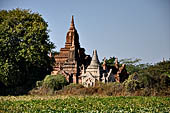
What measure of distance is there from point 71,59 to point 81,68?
8.57 feet

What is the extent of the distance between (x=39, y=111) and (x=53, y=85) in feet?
54.6

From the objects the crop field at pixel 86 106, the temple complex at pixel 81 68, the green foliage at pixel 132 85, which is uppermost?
the temple complex at pixel 81 68

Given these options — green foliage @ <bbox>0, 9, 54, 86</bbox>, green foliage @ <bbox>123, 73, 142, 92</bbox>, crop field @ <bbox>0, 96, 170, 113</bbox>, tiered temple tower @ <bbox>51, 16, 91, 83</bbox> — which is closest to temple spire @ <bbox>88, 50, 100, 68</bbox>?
tiered temple tower @ <bbox>51, 16, 91, 83</bbox>

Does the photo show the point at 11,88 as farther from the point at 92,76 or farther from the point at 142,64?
the point at 142,64

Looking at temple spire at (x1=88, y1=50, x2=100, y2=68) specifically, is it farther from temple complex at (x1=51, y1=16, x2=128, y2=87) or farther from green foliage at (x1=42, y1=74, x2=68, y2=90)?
green foliage at (x1=42, y1=74, x2=68, y2=90)

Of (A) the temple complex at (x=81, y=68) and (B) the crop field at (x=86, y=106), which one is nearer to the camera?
(B) the crop field at (x=86, y=106)

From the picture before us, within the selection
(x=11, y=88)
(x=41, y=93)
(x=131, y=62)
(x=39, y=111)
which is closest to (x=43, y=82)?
(x=41, y=93)

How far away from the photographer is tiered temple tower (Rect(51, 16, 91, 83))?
3679 cm

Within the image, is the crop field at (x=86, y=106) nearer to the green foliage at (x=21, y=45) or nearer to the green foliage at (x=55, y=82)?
the green foliage at (x=55, y=82)

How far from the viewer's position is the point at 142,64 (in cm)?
6762

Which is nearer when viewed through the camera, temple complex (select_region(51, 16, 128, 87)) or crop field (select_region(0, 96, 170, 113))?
crop field (select_region(0, 96, 170, 113))

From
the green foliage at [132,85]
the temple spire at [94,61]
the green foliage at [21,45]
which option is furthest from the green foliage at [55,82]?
the green foliage at [132,85]

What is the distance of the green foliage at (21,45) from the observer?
32.8m

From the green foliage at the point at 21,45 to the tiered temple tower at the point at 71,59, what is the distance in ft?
9.09
